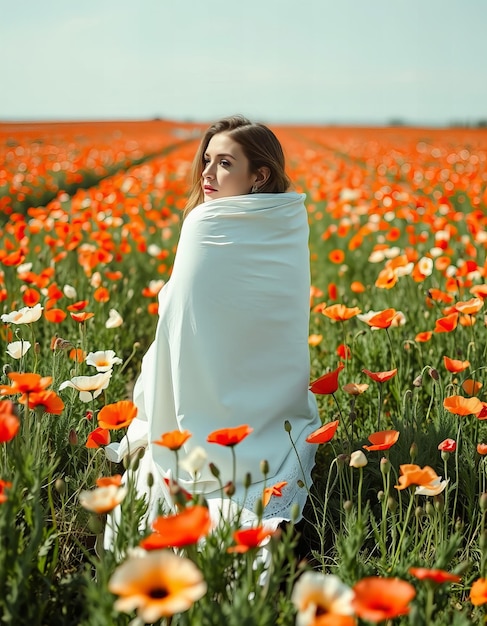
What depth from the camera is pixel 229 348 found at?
2.15m

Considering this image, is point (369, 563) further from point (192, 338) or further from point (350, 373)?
point (350, 373)

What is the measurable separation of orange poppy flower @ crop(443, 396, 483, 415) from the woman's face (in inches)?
38.1

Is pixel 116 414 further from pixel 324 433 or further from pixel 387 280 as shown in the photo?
pixel 387 280

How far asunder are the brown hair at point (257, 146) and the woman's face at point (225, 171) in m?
0.02

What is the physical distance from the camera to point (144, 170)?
891 cm

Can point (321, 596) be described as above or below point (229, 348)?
below

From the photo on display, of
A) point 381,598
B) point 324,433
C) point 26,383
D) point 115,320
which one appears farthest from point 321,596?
point 115,320

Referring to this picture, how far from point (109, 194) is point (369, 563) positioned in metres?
4.42

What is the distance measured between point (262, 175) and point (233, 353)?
671 millimetres

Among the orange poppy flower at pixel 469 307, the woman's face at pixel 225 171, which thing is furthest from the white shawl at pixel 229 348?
the orange poppy flower at pixel 469 307

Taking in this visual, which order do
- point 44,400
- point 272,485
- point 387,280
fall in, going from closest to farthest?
point 44,400 → point 272,485 → point 387,280

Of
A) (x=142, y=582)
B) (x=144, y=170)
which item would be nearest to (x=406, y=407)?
(x=142, y=582)

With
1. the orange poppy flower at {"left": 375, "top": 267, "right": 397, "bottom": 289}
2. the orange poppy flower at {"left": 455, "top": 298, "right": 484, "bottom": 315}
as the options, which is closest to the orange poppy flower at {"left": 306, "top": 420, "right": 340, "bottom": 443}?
the orange poppy flower at {"left": 455, "top": 298, "right": 484, "bottom": 315}

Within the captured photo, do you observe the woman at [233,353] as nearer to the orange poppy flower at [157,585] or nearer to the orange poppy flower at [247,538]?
the orange poppy flower at [247,538]
